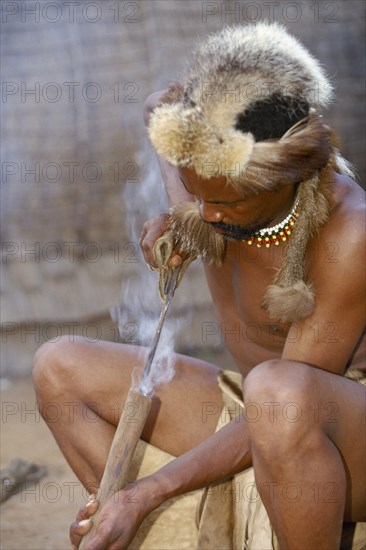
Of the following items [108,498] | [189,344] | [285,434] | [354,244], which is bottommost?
[189,344]

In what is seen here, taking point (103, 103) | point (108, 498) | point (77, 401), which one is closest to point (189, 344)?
point (103, 103)

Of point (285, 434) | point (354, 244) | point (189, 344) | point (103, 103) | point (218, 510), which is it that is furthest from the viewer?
point (189, 344)

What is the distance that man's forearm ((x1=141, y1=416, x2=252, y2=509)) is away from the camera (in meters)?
2.45

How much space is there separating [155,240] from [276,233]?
330 millimetres

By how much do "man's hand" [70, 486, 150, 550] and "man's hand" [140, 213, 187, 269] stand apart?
0.60 meters

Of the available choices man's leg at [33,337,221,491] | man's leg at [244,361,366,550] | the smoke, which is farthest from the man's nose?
the smoke

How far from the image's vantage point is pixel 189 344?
15.5 ft

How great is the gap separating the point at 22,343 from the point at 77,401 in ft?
6.36

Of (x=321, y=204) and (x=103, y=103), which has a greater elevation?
(x=321, y=204)

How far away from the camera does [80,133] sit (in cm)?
438

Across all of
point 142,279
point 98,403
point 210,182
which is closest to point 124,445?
point 98,403

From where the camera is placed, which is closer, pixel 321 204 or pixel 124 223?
pixel 321 204

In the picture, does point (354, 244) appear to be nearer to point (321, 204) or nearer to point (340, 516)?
point (321, 204)

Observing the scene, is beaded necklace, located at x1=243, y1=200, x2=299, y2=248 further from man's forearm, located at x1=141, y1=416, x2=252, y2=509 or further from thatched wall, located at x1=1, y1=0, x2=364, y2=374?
thatched wall, located at x1=1, y1=0, x2=364, y2=374
